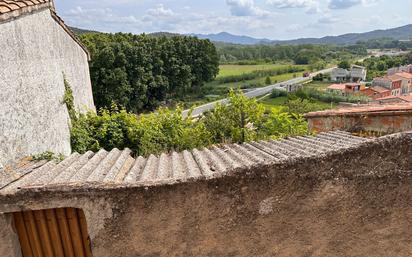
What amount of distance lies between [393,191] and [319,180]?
0.90 metres

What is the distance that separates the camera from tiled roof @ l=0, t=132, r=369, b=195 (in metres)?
3.54

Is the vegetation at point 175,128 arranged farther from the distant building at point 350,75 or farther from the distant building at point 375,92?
the distant building at point 350,75

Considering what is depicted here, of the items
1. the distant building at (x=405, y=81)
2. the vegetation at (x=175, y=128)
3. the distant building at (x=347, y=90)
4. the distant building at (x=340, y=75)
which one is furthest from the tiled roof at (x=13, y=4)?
the distant building at (x=340, y=75)

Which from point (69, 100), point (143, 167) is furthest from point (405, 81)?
point (143, 167)

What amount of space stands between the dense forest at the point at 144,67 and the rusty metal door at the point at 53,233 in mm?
29263

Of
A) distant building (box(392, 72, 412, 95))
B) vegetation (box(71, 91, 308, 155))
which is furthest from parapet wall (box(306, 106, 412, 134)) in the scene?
distant building (box(392, 72, 412, 95))

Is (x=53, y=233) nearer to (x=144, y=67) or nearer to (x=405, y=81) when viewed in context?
(x=144, y=67)

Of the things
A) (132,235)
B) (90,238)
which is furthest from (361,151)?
(90,238)

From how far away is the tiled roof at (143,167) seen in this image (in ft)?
11.6

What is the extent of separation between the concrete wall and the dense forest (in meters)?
23.8

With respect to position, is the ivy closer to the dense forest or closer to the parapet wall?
the parapet wall

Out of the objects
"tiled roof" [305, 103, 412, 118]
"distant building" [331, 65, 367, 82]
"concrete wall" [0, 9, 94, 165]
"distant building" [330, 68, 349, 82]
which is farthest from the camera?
"distant building" [330, 68, 349, 82]

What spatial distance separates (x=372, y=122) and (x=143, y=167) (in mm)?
5507

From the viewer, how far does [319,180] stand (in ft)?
11.8
